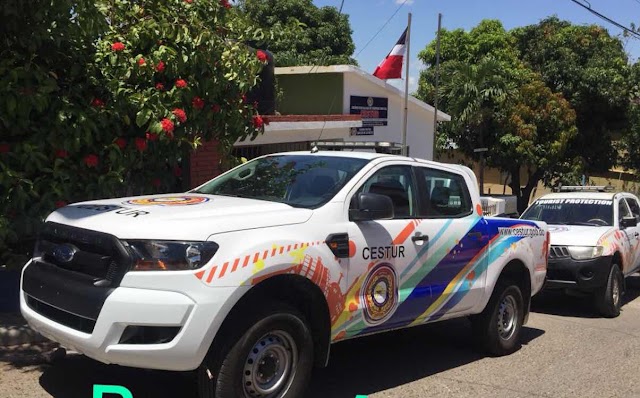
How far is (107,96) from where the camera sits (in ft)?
21.5

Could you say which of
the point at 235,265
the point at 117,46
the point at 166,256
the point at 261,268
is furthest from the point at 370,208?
the point at 117,46

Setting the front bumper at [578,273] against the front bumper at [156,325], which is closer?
the front bumper at [156,325]

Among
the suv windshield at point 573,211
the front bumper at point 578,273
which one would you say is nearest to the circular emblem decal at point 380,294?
the front bumper at point 578,273

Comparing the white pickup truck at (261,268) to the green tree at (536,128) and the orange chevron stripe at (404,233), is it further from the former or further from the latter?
the green tree at (536,128)

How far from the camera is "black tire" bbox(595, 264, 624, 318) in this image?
897cm

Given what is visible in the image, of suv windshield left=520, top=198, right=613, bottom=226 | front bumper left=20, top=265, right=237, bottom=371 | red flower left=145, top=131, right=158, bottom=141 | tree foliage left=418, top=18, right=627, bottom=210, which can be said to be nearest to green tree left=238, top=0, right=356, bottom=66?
tree foliage left=418, top=18, right=627, bottom=210

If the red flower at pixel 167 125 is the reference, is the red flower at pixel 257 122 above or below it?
above

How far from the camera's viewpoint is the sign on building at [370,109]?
16.6 meters

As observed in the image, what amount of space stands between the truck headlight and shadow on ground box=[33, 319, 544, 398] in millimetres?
1397

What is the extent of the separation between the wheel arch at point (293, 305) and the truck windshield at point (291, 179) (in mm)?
627

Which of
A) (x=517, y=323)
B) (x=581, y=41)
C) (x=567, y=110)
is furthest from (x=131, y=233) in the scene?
(x=581, y=41)

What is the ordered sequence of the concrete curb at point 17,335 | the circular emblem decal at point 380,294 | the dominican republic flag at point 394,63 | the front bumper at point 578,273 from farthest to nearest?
the dominican republic flag at point 394,63 → the front bumper at point 578,273 → the concrete curb at point 17,335 → the circular emblem decal at point 380,294

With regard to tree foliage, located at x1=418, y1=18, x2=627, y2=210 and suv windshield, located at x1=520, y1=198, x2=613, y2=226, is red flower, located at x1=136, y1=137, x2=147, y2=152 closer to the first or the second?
suv windshield, located at x1=520, y1=198, x2=613, y2=226

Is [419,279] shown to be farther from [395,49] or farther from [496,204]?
[395,49]
